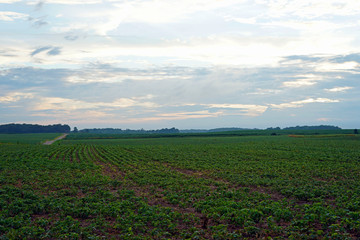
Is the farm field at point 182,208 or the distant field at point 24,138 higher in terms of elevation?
the farm field at point 182,208

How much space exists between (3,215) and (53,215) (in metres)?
1.94

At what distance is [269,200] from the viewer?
14.3 meters

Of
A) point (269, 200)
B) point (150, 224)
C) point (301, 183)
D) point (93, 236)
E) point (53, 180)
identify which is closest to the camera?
point (93, 236)

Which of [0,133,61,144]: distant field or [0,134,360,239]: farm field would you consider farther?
[0,133,61,144]: distant field

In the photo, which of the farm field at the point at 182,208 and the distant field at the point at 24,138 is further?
the distant field at the point at 24,138

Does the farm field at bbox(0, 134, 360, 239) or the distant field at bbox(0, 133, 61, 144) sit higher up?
the farm field at bbox(0, 134, 360, 239)

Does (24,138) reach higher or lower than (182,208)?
lower

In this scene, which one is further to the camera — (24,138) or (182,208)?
(24,138)

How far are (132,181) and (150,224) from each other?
393 inches

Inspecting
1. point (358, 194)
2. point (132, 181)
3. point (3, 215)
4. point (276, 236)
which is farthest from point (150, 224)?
point (358, 194)

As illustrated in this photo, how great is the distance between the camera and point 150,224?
11180 millimetres

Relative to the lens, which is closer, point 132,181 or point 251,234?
point 251,234

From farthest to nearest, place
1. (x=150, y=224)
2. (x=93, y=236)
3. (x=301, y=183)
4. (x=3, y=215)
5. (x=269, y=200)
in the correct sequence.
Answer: (x=301, y=183) < (x=269, y=200) < (x=3, y=215) < (x=150, y=224) < (x=93, y=236)

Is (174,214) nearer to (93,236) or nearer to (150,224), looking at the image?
(150,224)
